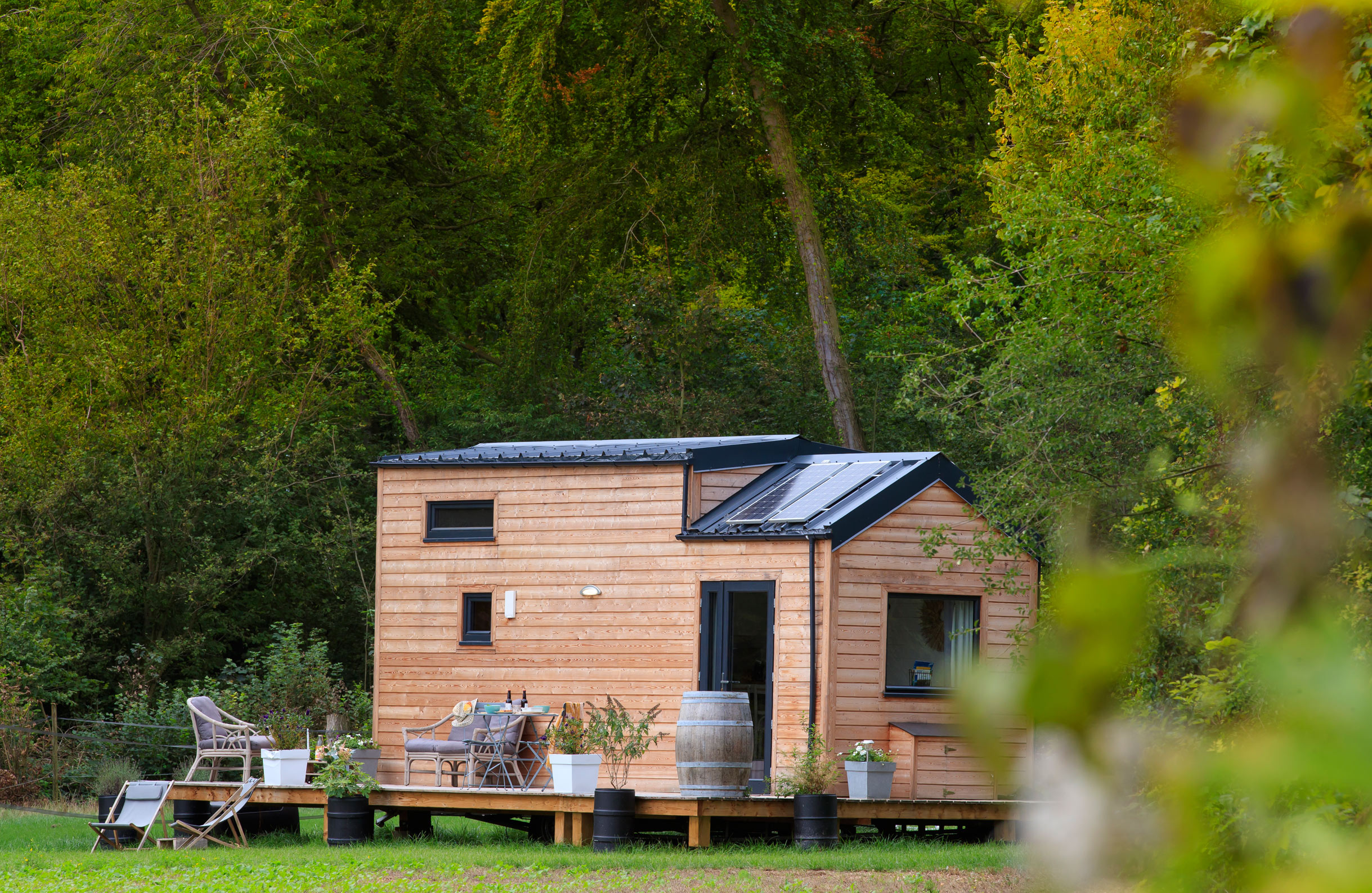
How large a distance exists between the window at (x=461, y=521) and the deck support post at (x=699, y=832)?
3849 mm

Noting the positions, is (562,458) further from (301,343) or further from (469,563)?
(301,343)

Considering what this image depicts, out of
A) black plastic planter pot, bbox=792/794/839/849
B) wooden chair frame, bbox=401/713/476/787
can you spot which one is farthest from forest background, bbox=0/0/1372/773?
black plastic planter pot, bbox=792/794/839/849

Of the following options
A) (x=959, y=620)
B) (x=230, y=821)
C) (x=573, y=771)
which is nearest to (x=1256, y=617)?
(x=573, y=771)

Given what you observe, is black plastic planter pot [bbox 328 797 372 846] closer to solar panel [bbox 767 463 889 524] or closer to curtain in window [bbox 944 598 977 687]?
solar panel [bbox 767 463 889 524]

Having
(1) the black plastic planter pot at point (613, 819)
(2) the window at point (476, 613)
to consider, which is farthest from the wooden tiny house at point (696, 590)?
(1) the black plastic planter pot at point (613, 819)

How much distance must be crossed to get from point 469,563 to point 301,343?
293 inches

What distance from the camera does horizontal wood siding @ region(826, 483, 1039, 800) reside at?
12234mm

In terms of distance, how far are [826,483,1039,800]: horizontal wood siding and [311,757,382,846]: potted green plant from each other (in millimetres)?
3745

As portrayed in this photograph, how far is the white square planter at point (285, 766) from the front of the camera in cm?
1270

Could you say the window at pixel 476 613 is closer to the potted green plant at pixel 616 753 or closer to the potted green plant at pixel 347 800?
the potted green plant at pixel 616 753

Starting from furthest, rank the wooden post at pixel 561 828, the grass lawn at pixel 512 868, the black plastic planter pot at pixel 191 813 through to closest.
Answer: the black plastic planter pot at pixel 191 813
the wooden post at pixel 561 828
the grass lawn at pixel 512 868

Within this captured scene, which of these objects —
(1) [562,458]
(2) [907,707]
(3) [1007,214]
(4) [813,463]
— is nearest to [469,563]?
(1) [562,458]

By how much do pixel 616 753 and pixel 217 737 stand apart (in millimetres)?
3749

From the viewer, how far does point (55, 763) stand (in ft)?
51.0
